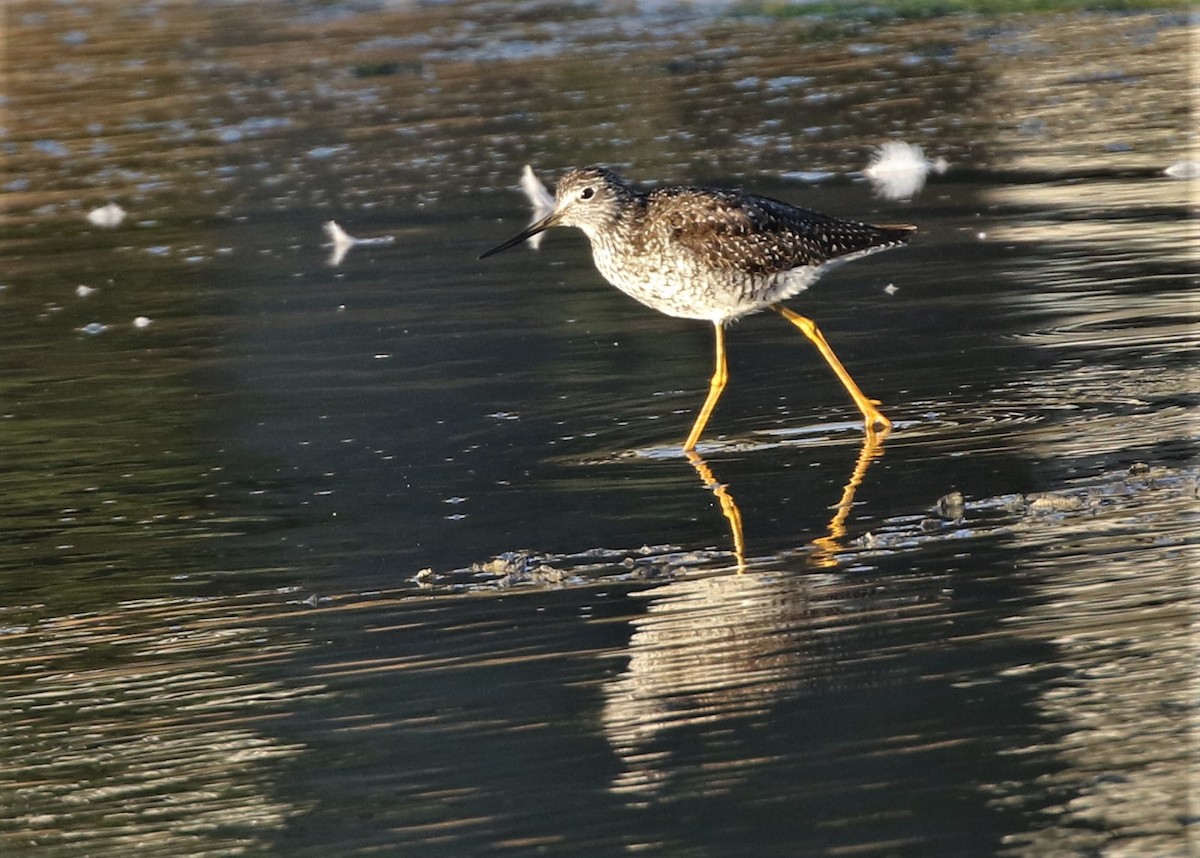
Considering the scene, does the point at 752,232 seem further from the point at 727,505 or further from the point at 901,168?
the point at 901,168

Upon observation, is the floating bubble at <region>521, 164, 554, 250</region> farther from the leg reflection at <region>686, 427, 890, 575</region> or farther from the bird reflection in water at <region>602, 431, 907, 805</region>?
the bird reflection in water at <region>602, 431, 907, 805</region>

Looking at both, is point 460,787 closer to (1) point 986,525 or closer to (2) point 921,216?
(1) point 986,525

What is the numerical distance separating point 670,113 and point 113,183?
15.2ft

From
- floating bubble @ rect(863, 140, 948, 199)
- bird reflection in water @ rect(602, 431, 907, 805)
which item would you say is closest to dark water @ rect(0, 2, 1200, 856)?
bird reflection in water @ rect(602, 431, 907, 805)

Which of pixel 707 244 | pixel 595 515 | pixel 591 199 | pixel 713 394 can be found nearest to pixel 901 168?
pixel 591 199

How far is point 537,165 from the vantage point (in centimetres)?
1526

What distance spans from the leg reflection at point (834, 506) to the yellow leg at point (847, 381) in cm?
6

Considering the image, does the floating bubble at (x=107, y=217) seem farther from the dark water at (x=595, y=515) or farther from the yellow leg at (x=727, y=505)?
the yellow leg at (x=727, y=505)

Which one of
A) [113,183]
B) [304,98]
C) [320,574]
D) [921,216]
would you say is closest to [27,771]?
[320,574]

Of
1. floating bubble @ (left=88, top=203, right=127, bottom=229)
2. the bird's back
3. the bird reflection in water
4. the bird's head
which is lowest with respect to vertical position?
the bird reflection in water

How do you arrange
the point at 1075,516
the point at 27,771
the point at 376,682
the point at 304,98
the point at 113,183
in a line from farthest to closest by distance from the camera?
1. the point at 304,98
2. the point at 113,183
3. the point at 1075,516
4. the point at 376,682
5. the point at 27,771

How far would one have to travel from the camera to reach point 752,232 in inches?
348

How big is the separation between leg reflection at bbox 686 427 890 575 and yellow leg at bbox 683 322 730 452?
0.38 feet

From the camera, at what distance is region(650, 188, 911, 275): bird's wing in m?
8.80
